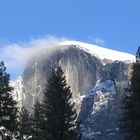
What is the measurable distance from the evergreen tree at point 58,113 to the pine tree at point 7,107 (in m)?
5.88

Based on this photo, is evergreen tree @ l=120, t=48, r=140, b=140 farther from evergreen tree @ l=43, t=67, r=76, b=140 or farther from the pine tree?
the pine tree

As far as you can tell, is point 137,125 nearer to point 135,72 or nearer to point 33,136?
point 135,72

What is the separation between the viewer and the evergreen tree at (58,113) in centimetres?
5103

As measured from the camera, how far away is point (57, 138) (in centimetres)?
5069

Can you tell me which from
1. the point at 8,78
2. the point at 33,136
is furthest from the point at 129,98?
the point at 33,136

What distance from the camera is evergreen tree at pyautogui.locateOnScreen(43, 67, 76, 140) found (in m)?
51.0

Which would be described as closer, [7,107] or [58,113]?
[7,107]

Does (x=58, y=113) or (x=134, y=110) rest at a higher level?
(x=58, y=113)

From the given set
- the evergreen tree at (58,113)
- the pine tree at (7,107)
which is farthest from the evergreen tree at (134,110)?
the pine tree at (7,107)

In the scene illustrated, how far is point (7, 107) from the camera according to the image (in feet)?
147

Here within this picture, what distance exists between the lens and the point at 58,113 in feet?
169

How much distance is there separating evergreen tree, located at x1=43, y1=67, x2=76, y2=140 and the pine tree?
5876 mm

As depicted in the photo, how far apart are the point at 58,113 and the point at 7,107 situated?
7.58 metres

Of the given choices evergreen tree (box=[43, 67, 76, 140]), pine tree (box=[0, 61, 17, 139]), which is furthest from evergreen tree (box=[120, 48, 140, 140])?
pine tree (box=[0, 61, 17, 139])
